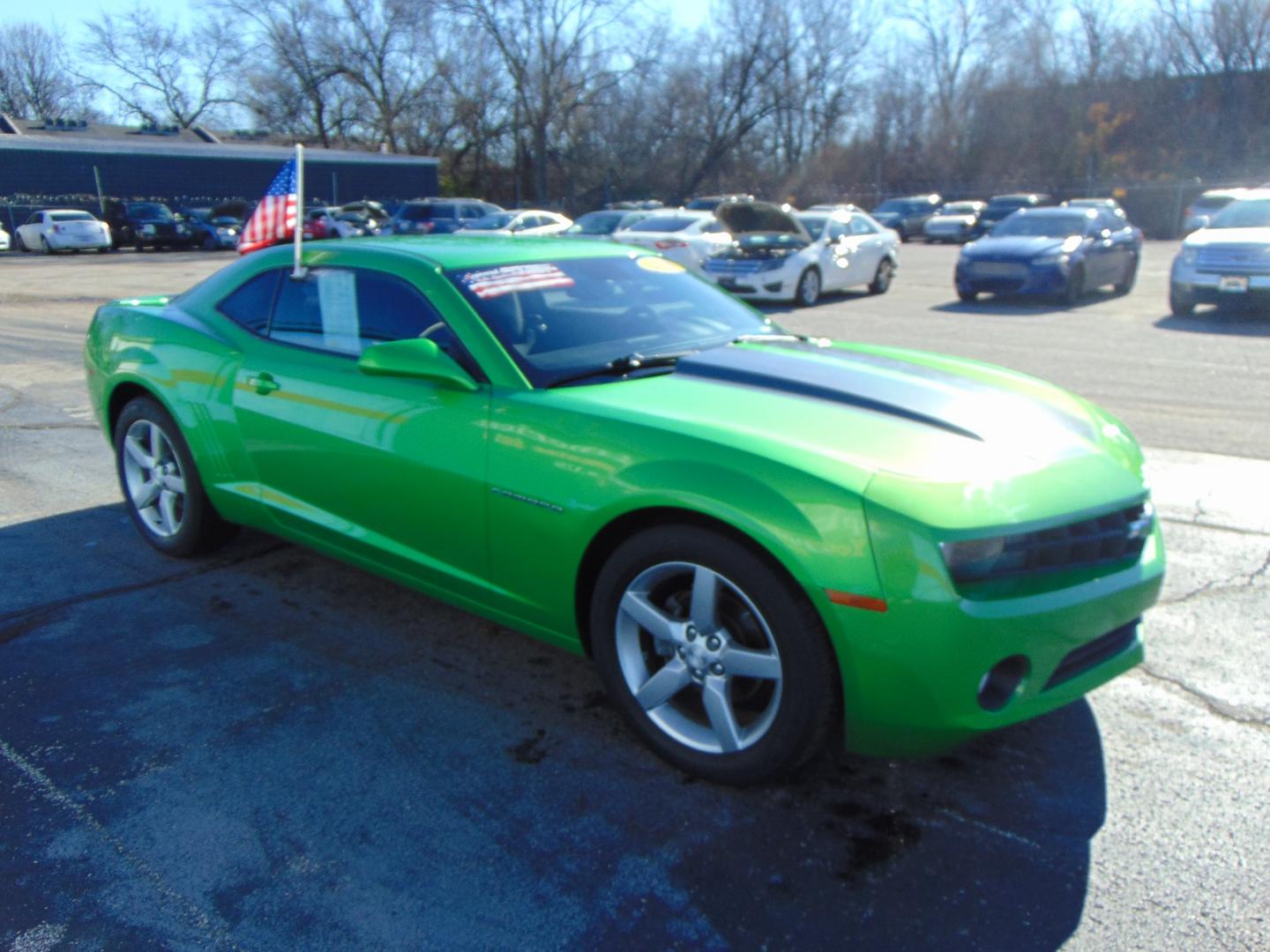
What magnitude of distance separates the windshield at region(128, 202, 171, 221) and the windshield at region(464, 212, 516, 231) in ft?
37.1

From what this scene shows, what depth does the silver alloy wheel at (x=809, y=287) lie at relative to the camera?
50.2ft

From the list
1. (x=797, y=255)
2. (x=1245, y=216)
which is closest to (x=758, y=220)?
(x=797, y=255)

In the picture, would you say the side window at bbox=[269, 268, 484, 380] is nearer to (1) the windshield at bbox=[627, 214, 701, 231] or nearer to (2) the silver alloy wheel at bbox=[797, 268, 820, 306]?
(2) the silver alloy wheel at bbox=[797, 268, 820, 306]

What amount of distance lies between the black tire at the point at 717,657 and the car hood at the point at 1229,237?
12.8m

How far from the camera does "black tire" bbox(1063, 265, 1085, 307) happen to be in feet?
49.3

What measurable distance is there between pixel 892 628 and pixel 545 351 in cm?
161

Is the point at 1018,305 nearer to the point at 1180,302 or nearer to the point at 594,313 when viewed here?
the point at 1180,302

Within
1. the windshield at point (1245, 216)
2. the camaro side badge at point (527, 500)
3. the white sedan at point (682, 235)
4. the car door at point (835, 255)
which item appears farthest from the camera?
the white sedan at point (682, 235)

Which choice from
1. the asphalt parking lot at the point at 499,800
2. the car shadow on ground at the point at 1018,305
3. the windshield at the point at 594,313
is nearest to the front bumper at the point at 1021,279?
the car shadow on ground at the point at 1018,305

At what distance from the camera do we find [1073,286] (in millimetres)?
15094

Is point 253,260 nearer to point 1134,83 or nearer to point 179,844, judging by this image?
point 179,844

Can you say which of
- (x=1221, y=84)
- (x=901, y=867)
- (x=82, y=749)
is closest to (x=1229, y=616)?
(x=901, y=867)

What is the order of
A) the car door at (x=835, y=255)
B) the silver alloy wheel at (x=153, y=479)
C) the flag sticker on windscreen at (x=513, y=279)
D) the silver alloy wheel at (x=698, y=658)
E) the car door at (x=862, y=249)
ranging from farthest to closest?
the car door at (x=862, y=249)
the car door at (x=835, y=255)
the silver alloy wheel at (x=153, y=479)
the flag sticker on windscreen at (x=513, y=279)
the silver alloy wheel at (x=698, y=658)

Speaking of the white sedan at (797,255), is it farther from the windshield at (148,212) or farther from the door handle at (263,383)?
the windshield at (148,212)
